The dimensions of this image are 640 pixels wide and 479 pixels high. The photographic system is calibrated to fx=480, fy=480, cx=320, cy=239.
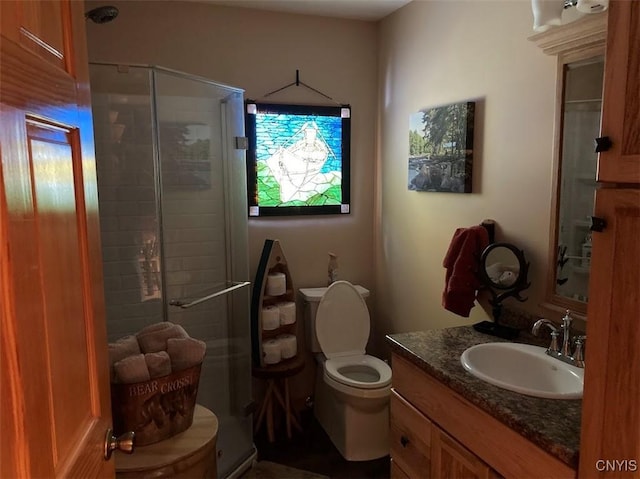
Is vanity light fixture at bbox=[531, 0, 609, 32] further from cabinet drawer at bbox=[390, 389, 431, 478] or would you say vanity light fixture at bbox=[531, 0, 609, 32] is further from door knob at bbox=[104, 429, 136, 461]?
door knob at bbox=[104, 429, 136, 461]

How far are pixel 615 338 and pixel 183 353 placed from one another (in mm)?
1361

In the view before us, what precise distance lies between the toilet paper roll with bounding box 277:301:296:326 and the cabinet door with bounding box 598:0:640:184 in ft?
7.16

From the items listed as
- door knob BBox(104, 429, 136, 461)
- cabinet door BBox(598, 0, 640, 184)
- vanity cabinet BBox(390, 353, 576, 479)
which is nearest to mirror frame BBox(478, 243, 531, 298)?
vanity cabinet BBox(390, 353, 576, 479)

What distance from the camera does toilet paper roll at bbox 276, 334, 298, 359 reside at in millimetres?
2904

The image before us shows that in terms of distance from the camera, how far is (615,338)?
93 cm

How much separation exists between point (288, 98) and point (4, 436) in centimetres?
273

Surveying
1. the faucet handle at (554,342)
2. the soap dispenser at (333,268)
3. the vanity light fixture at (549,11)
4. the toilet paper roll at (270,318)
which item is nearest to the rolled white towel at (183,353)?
the toilet paper roll at (270,318)

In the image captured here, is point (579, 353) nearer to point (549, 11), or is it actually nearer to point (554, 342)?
point (554, 342)

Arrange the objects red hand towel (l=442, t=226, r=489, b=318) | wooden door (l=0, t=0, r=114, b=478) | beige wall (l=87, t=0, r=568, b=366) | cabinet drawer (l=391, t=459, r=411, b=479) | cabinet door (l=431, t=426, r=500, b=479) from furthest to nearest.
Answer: red hand towel (l=442, t=226, r=489, b=318) < beige wall (l=87, t=0, r=568, b=366) < cabinet drawer (l=391, t=459, r=411, b=479) < cabinet door (l=431, t=426, r=500, b=479) < wooden door (l=0, t=0, r=114, b=478)

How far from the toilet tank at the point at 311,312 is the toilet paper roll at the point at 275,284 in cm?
22

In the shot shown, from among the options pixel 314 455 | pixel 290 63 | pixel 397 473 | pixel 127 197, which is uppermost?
pixel 290 63

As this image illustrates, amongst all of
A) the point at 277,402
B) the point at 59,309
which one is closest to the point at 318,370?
the point at 277,402

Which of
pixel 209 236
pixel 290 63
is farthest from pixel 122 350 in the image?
pixel 290 63

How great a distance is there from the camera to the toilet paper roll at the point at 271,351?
2.84 metres
